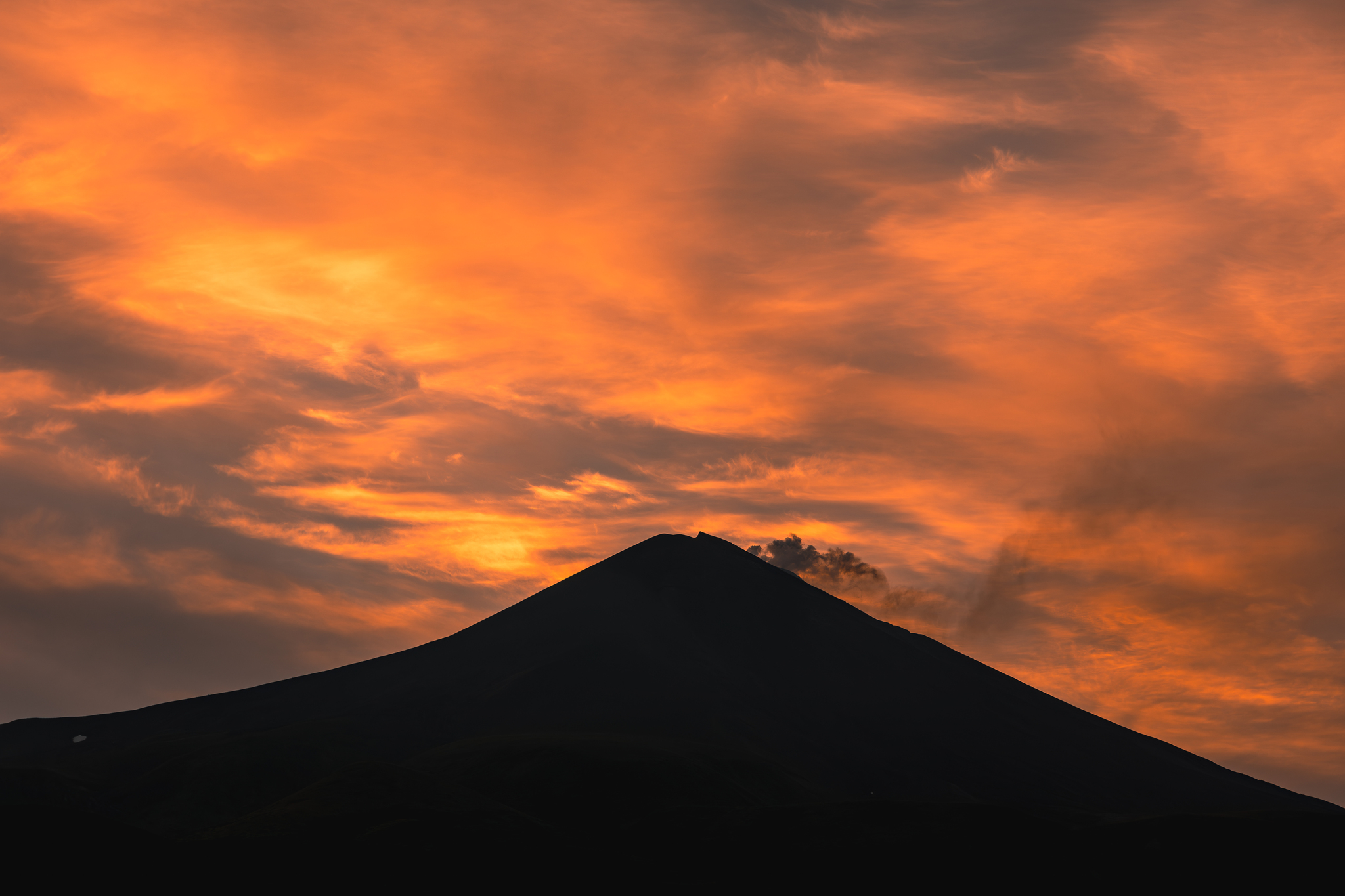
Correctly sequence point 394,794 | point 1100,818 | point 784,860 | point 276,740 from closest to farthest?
1. point 784,860
2. point 394,794
3. point 1100,818
4. point 276,740

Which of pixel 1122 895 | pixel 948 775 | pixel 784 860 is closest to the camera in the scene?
pixel 1122 895

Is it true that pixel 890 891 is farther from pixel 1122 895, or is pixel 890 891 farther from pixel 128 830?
pixel 128 830

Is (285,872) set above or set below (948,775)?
below

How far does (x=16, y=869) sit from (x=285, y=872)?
67.8 feet

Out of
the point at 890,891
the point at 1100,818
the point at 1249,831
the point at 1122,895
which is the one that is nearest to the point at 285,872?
the point at 890,891

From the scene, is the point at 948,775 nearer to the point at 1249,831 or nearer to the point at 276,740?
the point at 1249,831

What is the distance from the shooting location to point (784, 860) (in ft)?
351

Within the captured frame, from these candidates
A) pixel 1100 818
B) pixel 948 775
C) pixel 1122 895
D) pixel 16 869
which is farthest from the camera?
pixel 948 775

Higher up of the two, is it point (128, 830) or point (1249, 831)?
point (1249, 831)

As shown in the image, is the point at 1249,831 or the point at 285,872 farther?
the point at 1249,831

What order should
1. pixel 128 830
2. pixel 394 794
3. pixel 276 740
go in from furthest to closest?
1. pixel 276 740
2. pixel 394 794
3. pixel 128 830

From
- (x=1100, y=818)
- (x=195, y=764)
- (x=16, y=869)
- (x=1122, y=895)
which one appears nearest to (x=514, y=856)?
(x=16, y=869)

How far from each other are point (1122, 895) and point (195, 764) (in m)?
129

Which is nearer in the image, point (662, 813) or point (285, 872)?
point (285, 872)
